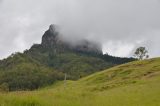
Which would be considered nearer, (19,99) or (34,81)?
(19,99)

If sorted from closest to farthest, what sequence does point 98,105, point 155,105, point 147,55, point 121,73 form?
point 98,105 < point 155,105 < point 121,73 < point 147,55

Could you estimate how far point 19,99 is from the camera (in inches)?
559

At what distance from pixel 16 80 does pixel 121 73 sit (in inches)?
4377

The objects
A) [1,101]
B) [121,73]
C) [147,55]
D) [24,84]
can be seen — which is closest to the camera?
[1,101]

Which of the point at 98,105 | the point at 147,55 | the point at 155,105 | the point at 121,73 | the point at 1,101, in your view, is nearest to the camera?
the point at 1,101

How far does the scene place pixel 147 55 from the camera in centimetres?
16162

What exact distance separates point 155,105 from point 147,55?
137325 mm

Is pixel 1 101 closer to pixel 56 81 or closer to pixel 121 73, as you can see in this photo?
pixel 121 73

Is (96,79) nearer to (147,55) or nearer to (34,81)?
(147,55)

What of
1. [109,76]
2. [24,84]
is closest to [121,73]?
[109,76]

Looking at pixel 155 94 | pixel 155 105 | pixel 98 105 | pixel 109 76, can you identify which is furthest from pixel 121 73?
pixel 98 105

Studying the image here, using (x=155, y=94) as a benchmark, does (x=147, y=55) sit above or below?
above

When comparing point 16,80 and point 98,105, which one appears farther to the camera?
point 16,80

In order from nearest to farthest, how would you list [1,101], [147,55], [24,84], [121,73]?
1. [1,101]
2. [121,73]
3. [147,55]
4. [24,84]
